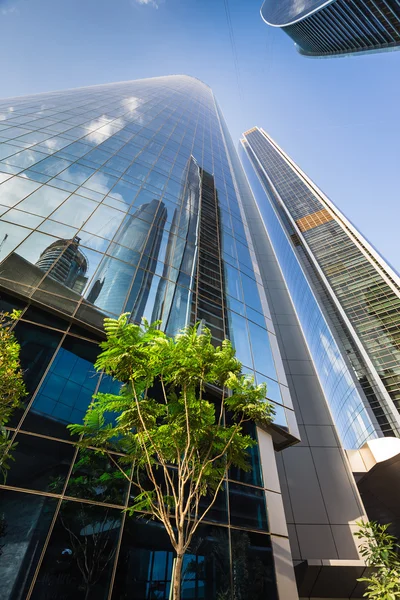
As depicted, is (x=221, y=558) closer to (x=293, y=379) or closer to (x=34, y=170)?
(x=293, y=379)

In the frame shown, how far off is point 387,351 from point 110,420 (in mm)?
75274

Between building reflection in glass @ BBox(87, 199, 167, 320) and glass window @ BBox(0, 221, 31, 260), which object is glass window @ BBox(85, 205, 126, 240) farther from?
glass window @ BBox(0, 221, 31, 260)

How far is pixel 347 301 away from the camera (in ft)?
280

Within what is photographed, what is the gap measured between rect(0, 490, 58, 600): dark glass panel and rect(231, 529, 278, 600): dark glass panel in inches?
238

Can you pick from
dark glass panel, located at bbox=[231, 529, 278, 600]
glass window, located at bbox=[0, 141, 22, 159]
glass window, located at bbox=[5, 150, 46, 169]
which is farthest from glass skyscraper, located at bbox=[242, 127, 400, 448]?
glass window, located at bbox=[0, 141, 22, 159]

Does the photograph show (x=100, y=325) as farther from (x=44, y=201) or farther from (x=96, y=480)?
(x=44, y=201)

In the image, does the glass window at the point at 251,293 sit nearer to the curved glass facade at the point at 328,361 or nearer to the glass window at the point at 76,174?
the glass window at the point at 76,174

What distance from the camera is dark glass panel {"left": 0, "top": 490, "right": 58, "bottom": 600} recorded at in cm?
689

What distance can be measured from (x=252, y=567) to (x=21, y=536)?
24.0 ft

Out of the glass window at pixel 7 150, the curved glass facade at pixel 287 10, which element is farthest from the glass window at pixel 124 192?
the curved glass facade at pixel 287 10

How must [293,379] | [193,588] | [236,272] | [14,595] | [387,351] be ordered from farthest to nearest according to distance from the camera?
[387,351] → [293,379] → [236,272] → [193,588] → [14,595]

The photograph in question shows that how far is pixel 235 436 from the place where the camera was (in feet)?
27.3

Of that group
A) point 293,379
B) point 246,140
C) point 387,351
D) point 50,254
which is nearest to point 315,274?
point 387,351

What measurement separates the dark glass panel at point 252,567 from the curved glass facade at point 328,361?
113 feet
